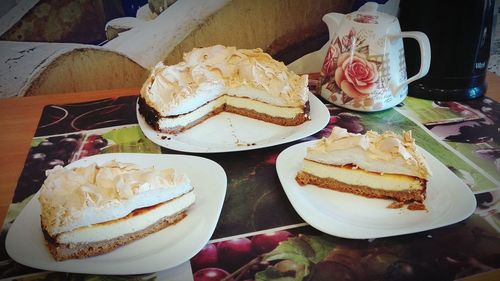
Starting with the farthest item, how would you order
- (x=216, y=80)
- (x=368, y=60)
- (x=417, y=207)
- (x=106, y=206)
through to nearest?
(x=216, y=80) → (x=368, y=60) → (x=417, y=207) → (x=106, y=206)

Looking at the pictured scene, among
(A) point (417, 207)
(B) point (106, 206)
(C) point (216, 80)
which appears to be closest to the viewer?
(B) point (106, 206)

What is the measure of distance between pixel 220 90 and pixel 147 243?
63cm

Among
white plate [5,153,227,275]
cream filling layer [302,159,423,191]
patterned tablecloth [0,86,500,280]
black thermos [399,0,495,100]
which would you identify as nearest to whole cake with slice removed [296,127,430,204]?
cream filling layer [302,159,423,191]

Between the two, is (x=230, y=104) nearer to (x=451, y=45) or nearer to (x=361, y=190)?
(x=361, y=190)

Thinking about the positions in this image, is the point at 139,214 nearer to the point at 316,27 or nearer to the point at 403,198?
the point at 403,198

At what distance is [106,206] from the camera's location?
0.73 meters

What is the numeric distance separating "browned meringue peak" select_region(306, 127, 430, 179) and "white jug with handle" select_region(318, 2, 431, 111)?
0.30 metres

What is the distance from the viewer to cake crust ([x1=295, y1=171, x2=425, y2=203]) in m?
0.86

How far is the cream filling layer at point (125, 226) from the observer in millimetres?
711

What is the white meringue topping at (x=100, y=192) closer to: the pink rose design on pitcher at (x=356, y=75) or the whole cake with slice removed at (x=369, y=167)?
the whole cake with slice removed at (x=369, y=167)

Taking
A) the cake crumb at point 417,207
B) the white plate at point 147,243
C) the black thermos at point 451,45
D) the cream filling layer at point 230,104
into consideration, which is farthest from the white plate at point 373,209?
the black thermos at point 451,45

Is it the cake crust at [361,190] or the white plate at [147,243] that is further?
the cake crust at [361,190]

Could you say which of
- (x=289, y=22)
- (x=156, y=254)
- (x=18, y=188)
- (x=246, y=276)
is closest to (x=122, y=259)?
(x=156, y=254)

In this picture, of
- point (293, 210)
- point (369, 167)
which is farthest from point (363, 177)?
point (293, 210)
